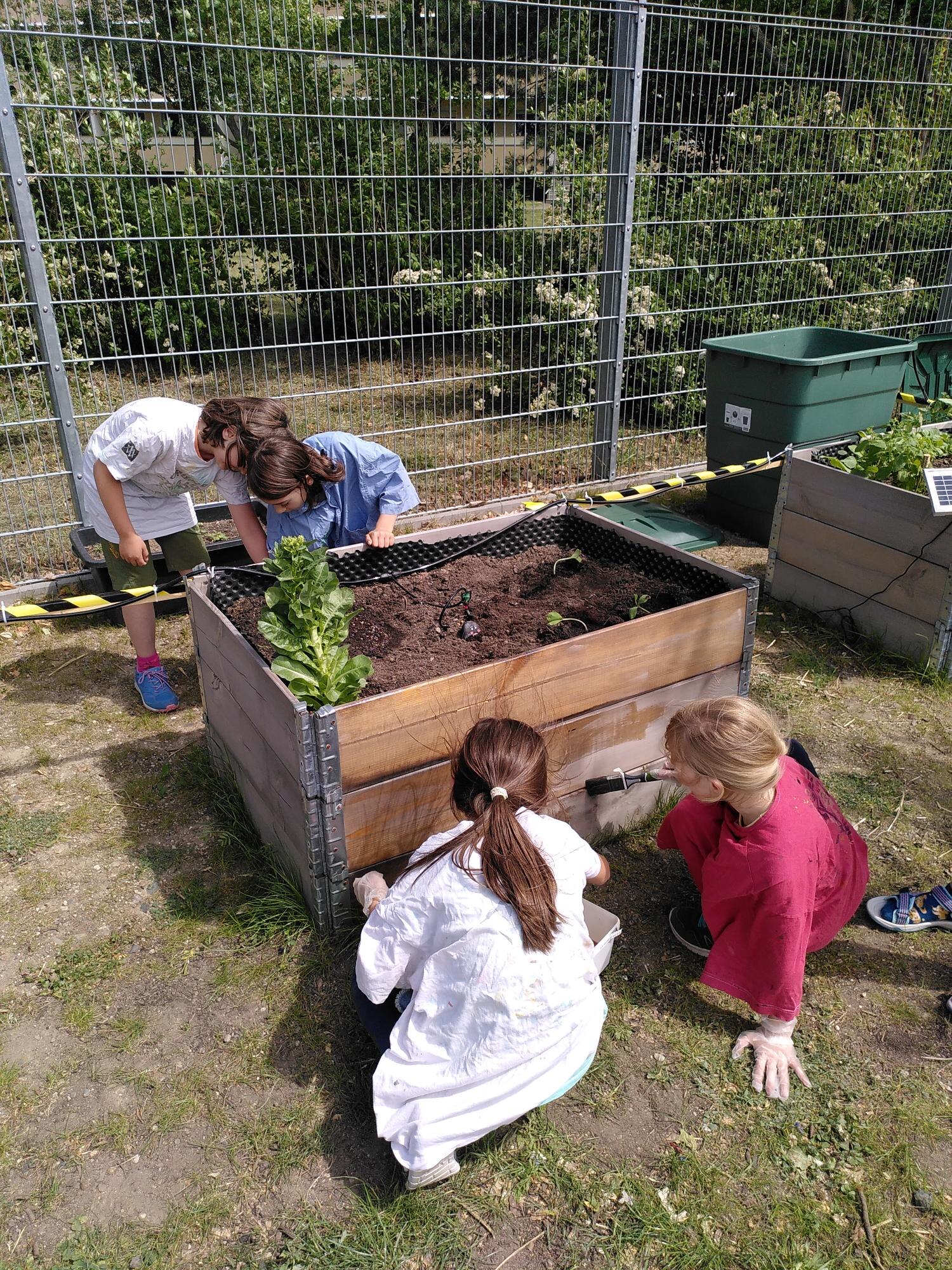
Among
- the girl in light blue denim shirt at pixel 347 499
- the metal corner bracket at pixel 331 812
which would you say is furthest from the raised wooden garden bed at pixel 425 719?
the girl in light blue denim shirt at pixel 347 499

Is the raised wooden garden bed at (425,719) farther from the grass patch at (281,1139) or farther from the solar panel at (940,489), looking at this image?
the solar panel at (940,489)

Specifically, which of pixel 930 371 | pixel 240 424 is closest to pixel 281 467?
pixel 240 424

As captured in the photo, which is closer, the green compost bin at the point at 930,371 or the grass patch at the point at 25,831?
the grass patch at the point at 25,831

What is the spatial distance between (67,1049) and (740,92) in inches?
262

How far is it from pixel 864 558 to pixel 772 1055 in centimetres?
267

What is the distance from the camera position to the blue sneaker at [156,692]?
13.5 feet

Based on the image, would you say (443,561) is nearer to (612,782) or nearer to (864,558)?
(612,782)

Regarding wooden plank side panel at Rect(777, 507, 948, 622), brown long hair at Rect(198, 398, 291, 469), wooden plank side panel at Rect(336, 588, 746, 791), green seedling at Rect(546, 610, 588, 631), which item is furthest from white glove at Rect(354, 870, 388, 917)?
wooden plank side panel at Rect(777, 507, 948, 622)

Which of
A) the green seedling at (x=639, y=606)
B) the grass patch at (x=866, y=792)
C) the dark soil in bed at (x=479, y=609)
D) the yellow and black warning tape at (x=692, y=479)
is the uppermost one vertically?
the green seedling at (x=639, y=606)

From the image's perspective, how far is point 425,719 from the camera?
8.75ft

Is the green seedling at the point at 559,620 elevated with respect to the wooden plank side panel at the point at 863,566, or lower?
elevated

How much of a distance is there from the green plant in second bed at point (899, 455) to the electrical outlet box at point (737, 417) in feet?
3.53

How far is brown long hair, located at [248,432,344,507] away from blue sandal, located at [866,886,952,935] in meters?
2.45

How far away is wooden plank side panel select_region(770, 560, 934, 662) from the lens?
430 cm
